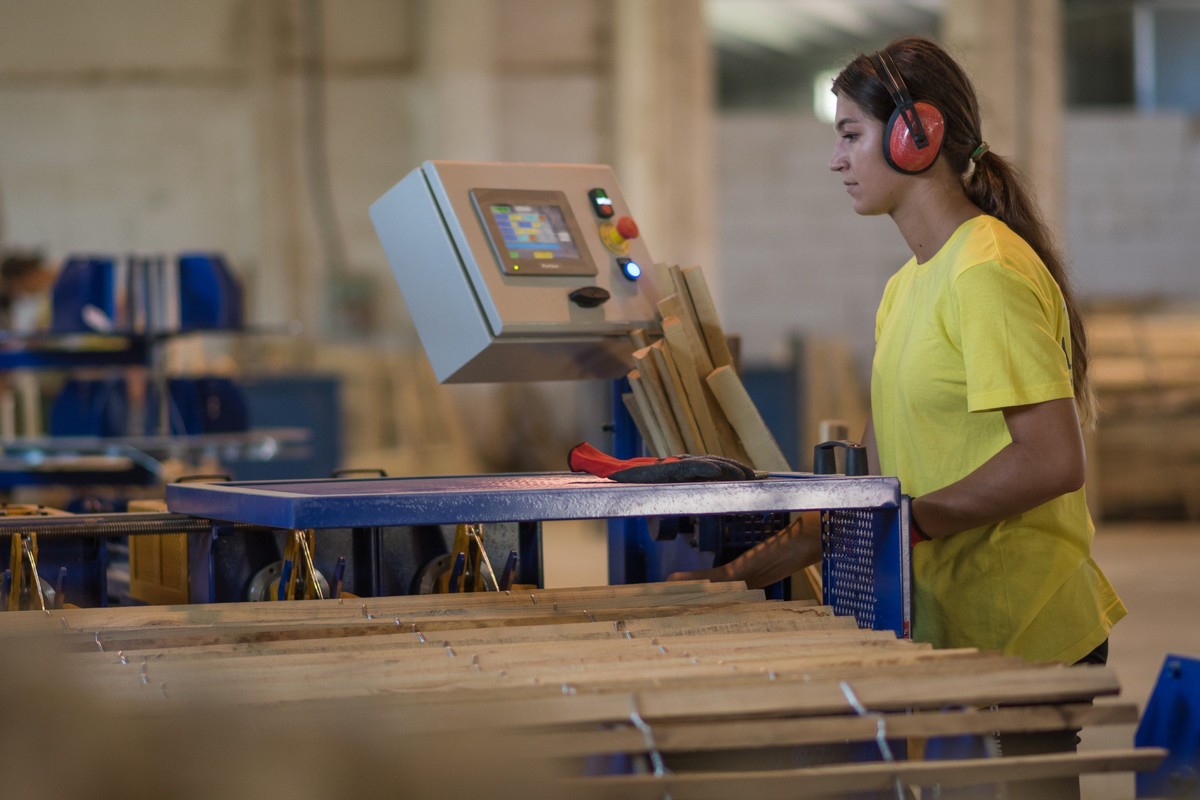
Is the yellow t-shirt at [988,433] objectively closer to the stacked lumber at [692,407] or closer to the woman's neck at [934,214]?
the woman's neck at [934,214]

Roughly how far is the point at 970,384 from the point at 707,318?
1.77ft

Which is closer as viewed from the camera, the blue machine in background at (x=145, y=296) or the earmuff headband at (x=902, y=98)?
the earmuff headband at (x=902, y=98)

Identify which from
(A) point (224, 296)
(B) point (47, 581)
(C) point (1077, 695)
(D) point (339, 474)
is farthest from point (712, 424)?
(A) point (224, 296)

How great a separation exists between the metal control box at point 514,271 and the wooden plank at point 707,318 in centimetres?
9

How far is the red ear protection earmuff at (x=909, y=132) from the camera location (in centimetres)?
182

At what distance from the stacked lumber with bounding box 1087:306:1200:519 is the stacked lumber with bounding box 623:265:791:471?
21.2ft

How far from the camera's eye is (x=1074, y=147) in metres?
10.2

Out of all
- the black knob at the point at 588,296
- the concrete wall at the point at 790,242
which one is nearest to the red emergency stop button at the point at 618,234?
the black knob at the point at 588,296

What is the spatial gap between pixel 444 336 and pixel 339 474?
35 centimetres

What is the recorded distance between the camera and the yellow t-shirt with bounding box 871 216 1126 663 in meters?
1.70

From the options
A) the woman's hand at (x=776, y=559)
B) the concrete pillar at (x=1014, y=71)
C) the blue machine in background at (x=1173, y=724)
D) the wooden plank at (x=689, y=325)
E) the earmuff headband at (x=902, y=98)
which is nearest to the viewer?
the blue machine in background at (x=1173, y=724)

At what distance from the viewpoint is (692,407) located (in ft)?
6.73

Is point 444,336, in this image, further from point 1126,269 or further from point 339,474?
point 1126,269

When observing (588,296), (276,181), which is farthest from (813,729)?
(276,181)
